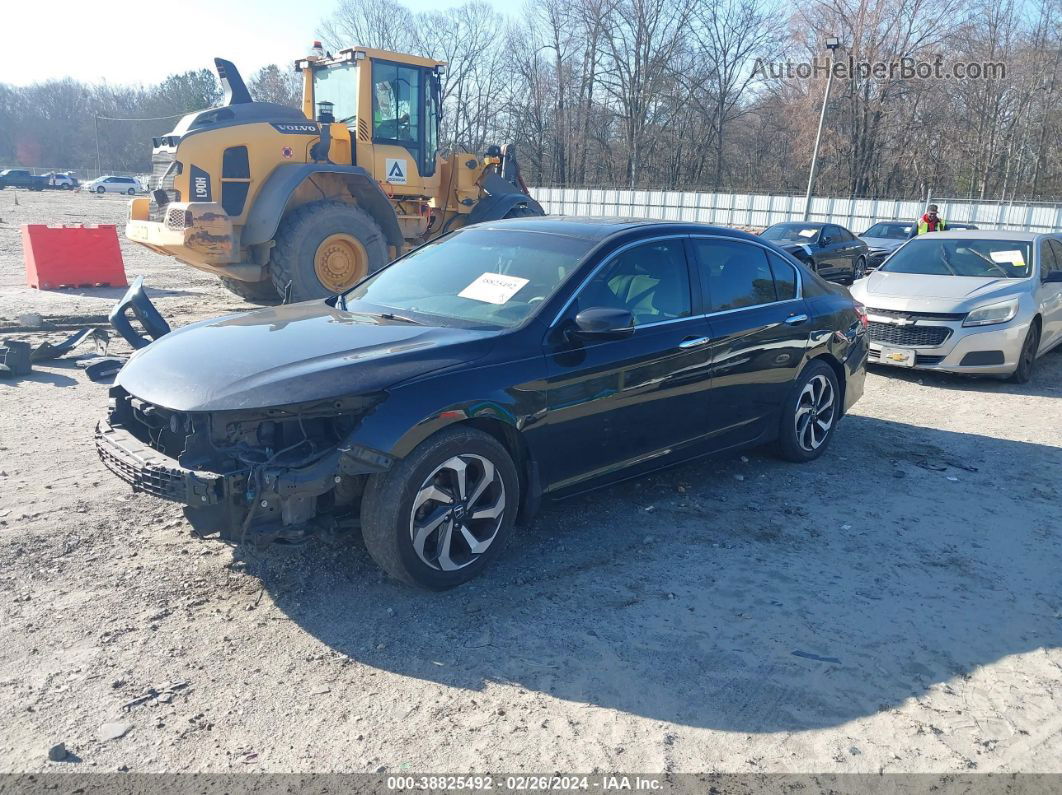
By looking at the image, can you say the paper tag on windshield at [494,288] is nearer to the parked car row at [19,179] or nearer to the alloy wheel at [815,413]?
the alloy wheel at [815,413]

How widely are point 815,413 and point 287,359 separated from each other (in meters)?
4.02

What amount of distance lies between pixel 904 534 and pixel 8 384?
297 inches

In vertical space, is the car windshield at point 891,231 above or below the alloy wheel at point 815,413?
above

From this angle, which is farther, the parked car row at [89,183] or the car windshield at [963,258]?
the parked car row at [89,183]

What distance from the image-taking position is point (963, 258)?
9703 millimetres

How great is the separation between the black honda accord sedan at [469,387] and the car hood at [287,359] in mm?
14

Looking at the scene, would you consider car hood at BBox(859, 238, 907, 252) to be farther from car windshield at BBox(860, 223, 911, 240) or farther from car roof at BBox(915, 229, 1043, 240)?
car roof at BBox(915, 229, 1043, 240)

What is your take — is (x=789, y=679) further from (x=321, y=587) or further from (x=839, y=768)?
(x=321, y=587)

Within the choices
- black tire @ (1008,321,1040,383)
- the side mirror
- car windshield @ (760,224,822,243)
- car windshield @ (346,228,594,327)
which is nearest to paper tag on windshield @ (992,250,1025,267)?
black tire @ (1008,321,1040,383)

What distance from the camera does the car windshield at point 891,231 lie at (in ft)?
71.6

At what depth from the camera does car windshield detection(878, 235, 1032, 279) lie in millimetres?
9375

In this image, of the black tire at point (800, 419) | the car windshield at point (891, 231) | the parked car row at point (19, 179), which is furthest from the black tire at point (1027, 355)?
the parked car row at point (19, 179)

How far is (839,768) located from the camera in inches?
109

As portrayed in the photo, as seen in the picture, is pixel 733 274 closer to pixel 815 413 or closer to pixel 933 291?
pixel 815 413
